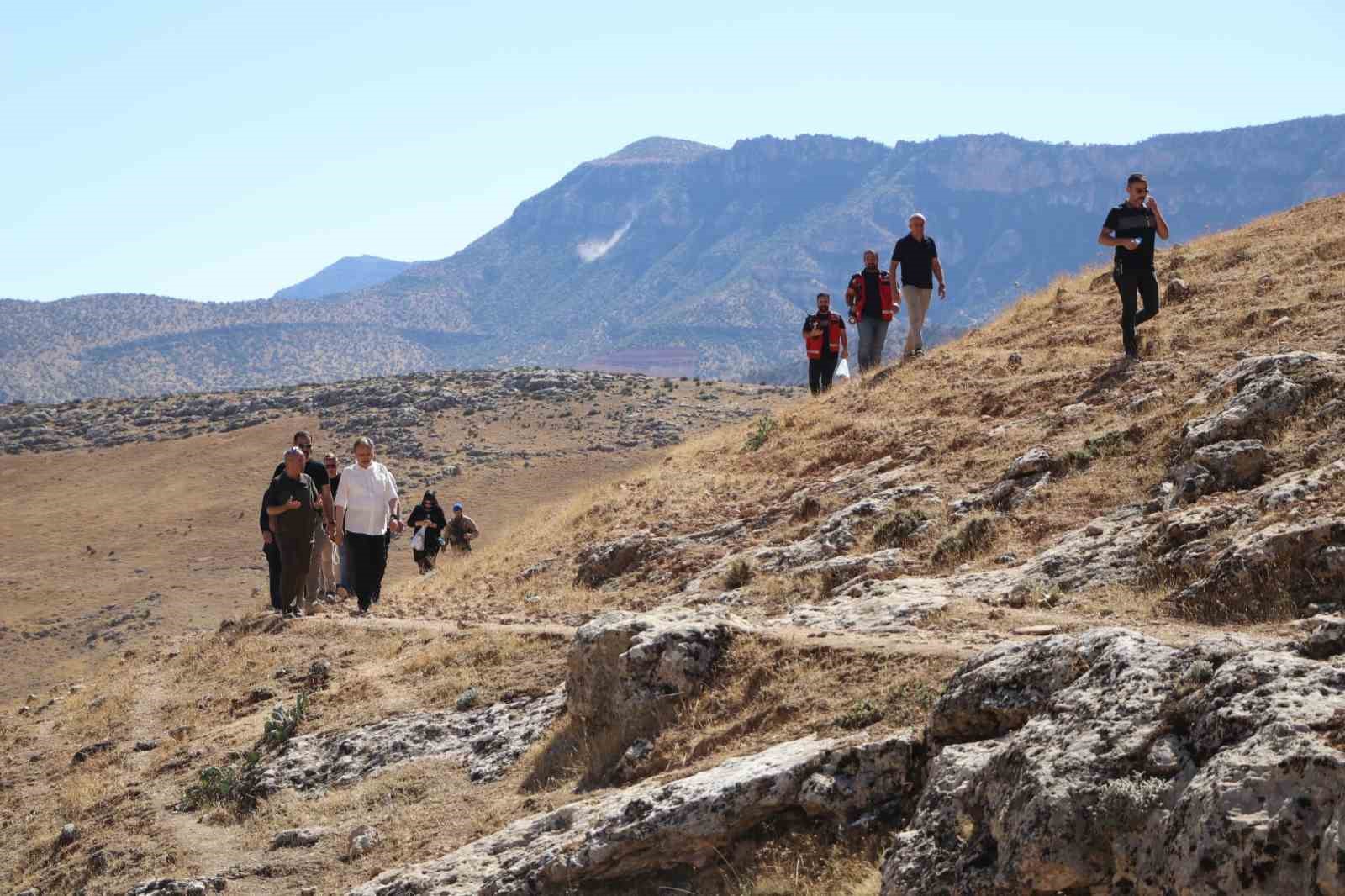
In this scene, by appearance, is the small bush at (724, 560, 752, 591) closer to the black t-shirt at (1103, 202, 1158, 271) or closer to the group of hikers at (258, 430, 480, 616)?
the group of hikers at (258, 430, 480, 616)

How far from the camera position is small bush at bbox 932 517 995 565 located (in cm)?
1041

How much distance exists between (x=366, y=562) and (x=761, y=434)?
218 inches

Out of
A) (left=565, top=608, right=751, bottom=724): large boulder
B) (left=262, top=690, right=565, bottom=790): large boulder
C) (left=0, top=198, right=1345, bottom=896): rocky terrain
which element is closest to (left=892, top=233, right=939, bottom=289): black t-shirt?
(left=0, top=198, right=1345, bottom=896): rocky terrain

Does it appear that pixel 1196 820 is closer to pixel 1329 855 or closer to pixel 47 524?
pixel 1329 855

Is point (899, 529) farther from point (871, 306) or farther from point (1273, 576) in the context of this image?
point (871, 306)

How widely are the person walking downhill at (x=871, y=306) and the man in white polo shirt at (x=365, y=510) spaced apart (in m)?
7.12

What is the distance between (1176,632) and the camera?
22.6ft

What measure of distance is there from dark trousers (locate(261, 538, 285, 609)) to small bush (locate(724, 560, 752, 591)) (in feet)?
16.8

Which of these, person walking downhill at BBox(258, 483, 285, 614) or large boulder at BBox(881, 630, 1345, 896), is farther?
person walking downhill at BBox(258, 483, 285, 614)

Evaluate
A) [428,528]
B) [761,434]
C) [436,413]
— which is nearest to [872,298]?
[761,434]

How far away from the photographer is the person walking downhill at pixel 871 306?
17.8 meters

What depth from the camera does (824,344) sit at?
19.1 metres

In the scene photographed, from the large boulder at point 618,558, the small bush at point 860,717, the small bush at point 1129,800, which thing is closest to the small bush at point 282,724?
the large boulder at point 618,558

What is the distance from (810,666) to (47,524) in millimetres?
37204
